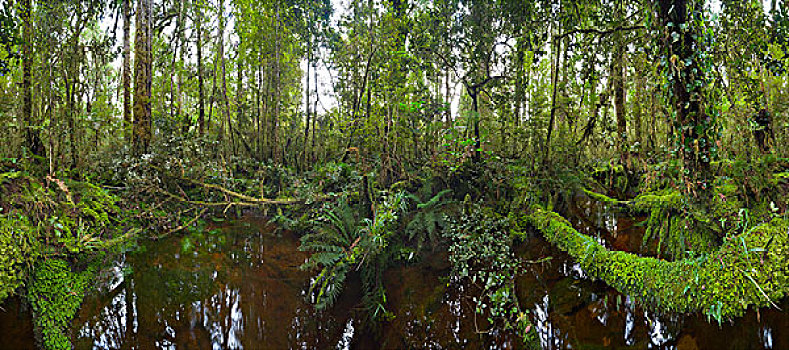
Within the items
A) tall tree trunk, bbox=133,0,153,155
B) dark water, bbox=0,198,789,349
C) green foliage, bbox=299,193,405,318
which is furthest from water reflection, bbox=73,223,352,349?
tall tree trunk, bbox=133,0,153,155

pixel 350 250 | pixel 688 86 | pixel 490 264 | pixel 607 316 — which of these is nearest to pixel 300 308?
pixel 350 250

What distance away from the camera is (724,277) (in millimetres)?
2531

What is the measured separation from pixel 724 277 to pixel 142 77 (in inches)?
282

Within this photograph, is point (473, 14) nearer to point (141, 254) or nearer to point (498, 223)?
point (498, 223)

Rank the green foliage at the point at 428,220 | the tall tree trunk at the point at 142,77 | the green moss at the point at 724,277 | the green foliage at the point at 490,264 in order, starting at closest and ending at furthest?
1. the green moss at the point at 724,277
2. the green foliage at the point at 490,264
3. the green foliage at the point at 428,220
4. the tall tree trunk at the point at 142,77

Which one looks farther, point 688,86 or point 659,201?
point 659,201

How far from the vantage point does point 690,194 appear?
312 centimetres

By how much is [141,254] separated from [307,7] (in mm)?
5704

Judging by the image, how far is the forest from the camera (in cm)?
301

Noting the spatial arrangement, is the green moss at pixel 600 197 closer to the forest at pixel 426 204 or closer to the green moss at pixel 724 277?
the forest at pixel 426 204

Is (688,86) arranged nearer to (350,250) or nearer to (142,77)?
(350,250)

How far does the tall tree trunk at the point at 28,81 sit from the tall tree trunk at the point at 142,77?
1085mm

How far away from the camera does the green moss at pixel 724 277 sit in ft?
8.00

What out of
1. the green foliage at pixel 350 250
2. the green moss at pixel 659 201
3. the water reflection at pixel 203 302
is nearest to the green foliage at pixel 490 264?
the green foliage at pixel 350 250
